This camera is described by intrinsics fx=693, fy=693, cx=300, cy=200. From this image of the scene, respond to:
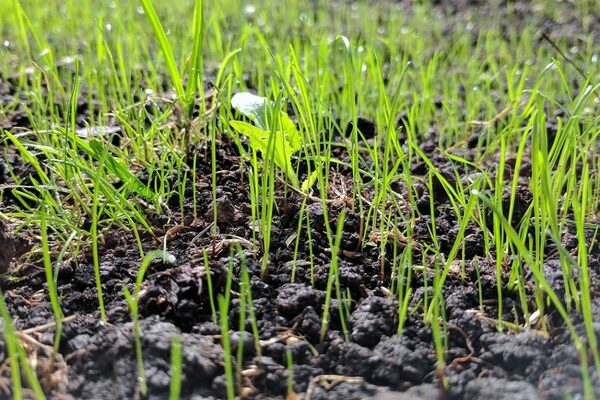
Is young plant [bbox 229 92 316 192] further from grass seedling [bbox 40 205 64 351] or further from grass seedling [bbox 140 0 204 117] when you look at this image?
grass seedling [bbox 40 205 64 351]

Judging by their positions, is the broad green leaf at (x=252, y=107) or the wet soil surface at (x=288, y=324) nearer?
the wet soil surface at (x=288, y=324)

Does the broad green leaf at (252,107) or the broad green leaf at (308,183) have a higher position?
the broad green leaf at (252,107)

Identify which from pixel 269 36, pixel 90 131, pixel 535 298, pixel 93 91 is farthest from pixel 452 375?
pixel 269 36

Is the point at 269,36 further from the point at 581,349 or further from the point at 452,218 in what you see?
the point at 581,349

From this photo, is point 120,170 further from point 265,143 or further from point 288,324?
point 288,324

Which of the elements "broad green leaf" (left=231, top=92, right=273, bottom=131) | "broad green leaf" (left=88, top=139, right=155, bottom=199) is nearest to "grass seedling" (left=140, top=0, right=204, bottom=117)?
"broad green leaf" (left=231, top=92, right=273, bottom=131)

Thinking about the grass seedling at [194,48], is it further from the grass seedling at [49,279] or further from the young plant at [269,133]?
the grass seedling at [49,279]

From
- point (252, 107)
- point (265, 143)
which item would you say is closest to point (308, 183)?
point (265, 143)

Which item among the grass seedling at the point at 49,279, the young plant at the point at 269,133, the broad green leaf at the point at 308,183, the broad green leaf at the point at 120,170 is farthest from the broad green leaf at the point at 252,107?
the grass seedling at the point at 49,279

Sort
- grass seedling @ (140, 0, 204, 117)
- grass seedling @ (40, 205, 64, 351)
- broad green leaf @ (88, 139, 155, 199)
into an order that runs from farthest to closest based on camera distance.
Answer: grass seedling @ (140, 0, 204, 117) → broad green leaf @ (88, 139, 155, 199) → grass seedling @ (40, 205, 64, 351)
